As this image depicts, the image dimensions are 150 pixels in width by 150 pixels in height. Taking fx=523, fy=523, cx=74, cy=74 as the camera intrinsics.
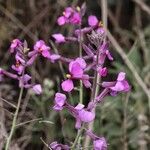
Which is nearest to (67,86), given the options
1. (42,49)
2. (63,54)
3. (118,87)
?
(118,87)

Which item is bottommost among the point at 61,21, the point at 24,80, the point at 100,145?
the point at 100,145

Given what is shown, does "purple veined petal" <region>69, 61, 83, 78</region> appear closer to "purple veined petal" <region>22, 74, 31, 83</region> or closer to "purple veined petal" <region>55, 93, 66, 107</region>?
"purple veined petal" <region>55, 93, 66, 107</region>

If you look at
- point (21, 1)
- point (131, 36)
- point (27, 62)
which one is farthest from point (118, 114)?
point (27, 62)

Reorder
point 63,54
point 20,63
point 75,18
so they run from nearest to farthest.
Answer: point 20,63 < point 75,18 < point 63,54

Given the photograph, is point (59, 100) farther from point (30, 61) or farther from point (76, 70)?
point (30, 61)

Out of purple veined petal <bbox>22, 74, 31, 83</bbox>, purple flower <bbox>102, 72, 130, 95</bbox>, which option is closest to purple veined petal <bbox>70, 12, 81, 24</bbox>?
purple veined petal <bbox>22, 74, 31, 83</bbox>

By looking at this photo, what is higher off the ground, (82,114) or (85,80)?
(85,80)

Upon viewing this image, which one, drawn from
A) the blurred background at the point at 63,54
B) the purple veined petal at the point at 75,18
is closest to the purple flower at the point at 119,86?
the purple veined petal at the point at 75,18
